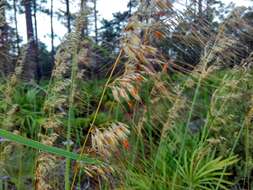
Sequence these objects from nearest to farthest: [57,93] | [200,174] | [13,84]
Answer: [57,93] → [13,84] → [200,174]

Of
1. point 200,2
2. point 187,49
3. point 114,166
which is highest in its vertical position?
point 200,2

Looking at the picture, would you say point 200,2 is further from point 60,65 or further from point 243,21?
point 60,65

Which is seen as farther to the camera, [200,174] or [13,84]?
[200,174]

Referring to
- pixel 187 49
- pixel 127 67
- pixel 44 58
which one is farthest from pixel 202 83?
pixel 44 58

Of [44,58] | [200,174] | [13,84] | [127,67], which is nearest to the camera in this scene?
[127,67]

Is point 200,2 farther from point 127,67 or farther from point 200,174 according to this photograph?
point 200,174

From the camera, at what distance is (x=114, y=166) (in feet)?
3.19

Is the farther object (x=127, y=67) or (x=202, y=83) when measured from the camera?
(x=202, y=83)

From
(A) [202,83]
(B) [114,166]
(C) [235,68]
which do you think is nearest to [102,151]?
(B) [114,166]

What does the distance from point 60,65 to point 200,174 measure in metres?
1.36

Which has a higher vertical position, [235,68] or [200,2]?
[200,2]

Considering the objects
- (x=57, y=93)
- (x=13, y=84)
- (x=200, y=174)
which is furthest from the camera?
(x=200, y=174)

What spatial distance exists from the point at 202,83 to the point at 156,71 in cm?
32

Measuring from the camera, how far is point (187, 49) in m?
1.03
